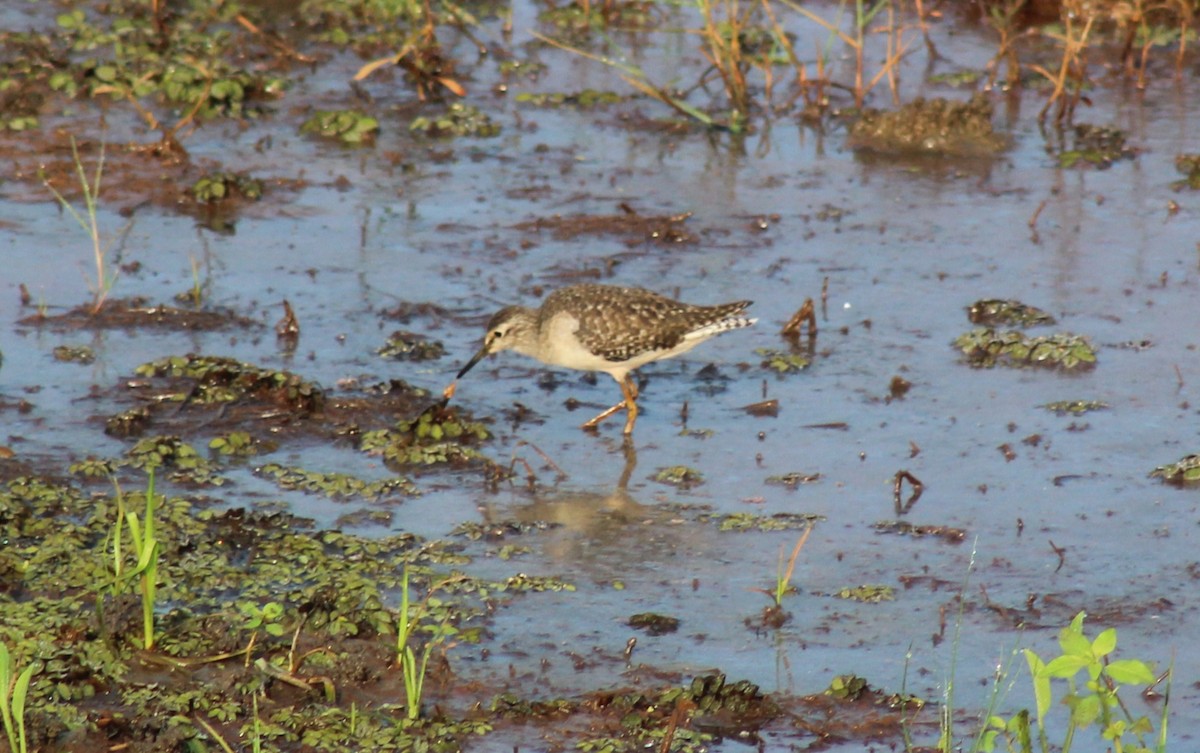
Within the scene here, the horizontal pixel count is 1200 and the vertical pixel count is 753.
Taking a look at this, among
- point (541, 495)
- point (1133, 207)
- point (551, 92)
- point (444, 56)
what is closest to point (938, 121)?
point (1133, 207)

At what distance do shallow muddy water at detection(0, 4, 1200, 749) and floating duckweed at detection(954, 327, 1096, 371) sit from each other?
14 centimetres

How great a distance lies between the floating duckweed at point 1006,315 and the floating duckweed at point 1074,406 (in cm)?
118

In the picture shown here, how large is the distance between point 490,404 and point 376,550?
6.63 feet

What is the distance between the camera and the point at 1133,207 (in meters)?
12.1

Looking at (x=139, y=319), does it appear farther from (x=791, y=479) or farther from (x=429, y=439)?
(x=791, y=479)

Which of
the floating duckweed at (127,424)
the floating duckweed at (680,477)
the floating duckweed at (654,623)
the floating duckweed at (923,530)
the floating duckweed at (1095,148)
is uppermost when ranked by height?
the floating duckweed at (1095,148)

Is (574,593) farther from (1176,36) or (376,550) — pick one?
(1176,36)

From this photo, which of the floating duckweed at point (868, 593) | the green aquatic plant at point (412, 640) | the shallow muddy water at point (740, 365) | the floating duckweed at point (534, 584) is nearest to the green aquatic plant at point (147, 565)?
the green aquatic plant at point (412, 640)

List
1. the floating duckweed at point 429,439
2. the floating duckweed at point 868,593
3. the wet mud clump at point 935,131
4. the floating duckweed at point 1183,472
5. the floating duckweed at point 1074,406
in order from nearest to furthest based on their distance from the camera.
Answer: the floating duckweed at point 868,593
the floating duckweed at point 1183,472
the floating duckweed at point 429,439
the floating duckweed at point 1074,406
the wet mud clump at point 935,131

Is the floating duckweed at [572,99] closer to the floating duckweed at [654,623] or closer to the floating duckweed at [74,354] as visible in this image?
the floating duckweed at [74,354]

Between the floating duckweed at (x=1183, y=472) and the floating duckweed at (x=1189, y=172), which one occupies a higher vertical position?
the floating duckweed at (x=1189, y=172)

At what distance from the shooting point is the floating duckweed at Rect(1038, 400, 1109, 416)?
8.89 meters

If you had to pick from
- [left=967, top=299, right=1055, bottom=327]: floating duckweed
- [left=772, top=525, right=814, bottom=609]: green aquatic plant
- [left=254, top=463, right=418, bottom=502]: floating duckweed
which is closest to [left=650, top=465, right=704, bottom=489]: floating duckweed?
[left=772, top=525, right=814, bottom=609]: green aquatic plant

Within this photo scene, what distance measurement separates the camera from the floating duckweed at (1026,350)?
9.48 meters
